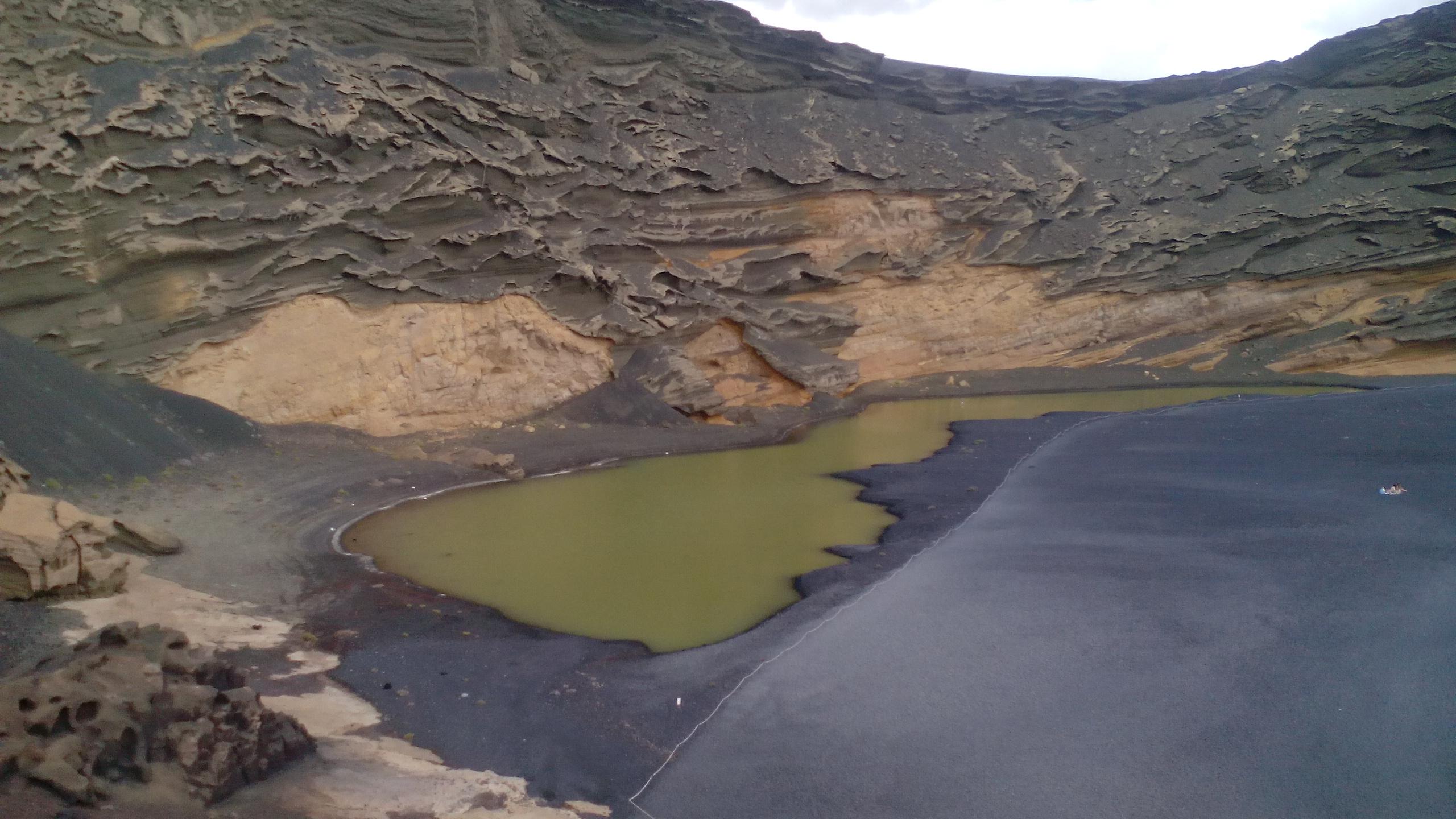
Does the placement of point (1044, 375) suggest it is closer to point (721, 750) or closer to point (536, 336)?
point (536, 336)

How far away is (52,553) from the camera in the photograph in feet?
18.4

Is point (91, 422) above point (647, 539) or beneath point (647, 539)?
above

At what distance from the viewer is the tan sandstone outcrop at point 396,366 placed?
1195 centimetres

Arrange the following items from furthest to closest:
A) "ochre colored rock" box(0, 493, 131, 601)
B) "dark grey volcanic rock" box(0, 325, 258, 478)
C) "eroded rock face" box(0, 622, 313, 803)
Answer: "dark grey volcanic rock" box(0, 325, 258, 478) → "ochre colored rock" box(0, 493, 131, 601) → "eroded rock face" box(0, 622, 313, 803)

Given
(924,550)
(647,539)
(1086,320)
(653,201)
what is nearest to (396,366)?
(647,539)

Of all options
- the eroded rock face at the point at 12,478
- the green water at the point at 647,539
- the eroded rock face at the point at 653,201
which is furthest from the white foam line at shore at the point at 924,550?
the eroded rock face at the point at 12,478

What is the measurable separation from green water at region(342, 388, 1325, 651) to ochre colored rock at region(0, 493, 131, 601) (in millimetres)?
2463

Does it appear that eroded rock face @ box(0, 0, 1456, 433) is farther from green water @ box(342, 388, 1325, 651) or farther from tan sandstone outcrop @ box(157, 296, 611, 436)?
green water @ box(342, 388, 1325, 651)

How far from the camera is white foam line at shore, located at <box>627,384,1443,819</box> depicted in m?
4.56

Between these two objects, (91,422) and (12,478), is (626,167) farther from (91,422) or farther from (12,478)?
(12,478)

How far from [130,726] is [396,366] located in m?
10.2

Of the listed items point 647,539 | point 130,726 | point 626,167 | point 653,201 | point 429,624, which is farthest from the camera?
point 653,201

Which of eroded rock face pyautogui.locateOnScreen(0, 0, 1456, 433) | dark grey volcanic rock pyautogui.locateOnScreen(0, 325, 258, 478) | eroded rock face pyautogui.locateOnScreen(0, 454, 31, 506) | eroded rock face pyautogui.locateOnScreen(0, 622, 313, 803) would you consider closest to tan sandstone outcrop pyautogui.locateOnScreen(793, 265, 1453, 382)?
eroded rock face pyautogui.locateOnScreen(0, 0, 1456, 433)

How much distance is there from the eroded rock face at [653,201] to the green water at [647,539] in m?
3.10
